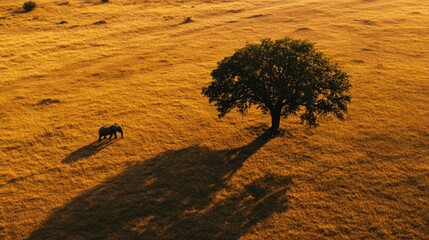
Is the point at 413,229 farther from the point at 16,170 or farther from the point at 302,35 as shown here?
the point at 302,35

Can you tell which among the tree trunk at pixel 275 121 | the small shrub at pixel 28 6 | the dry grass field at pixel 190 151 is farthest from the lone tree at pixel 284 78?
the small shrub at pixel 28 6

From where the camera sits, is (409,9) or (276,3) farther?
(276,3)

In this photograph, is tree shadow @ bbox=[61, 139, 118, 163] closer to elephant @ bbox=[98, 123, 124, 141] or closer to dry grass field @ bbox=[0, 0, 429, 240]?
dry grass field @ bbox=[0, 0, 429, 240]

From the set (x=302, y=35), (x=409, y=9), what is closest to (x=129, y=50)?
(x=302, y=35)

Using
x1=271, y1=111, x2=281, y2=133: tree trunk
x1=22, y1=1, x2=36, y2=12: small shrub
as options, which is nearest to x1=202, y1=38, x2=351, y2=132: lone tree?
x1=271, y1=111, x2=281, y2=133: tree trunk

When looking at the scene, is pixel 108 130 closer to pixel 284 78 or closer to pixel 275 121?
pixel 275 121

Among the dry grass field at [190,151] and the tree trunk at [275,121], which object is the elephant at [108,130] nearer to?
the dry grass field at [190,151]
